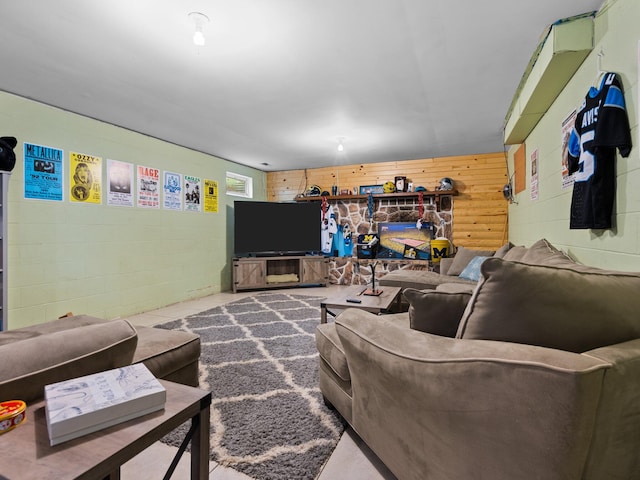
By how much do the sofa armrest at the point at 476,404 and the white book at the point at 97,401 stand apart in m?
0.72

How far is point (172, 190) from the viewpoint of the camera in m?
4.62

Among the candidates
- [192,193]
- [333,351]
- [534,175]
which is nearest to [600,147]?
[333,351]

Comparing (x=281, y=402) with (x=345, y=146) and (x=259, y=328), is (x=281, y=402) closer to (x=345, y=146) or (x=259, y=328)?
(x=259, y=328)

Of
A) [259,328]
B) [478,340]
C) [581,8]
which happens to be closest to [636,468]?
[478,340]

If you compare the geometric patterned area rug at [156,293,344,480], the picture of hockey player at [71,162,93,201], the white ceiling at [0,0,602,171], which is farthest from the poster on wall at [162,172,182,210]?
the geometric patterned area rug at [156,293,344,480]

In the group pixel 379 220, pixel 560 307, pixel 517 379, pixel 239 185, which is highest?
pixel 239 185

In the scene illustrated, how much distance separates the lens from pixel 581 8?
1.90 m

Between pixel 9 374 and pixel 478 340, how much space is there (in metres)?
1.23

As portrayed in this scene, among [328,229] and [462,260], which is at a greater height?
[328,229]

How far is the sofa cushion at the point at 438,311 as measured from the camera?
123 centimetres

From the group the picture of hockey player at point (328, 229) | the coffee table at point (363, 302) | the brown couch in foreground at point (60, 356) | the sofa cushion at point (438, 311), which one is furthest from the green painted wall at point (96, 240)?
the sofa cushion at point (438, 311)

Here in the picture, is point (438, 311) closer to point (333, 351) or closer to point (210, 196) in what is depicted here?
point (333, 351)

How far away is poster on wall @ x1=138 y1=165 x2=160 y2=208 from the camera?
13.6 ft

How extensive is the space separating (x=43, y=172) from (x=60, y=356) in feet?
10.1
